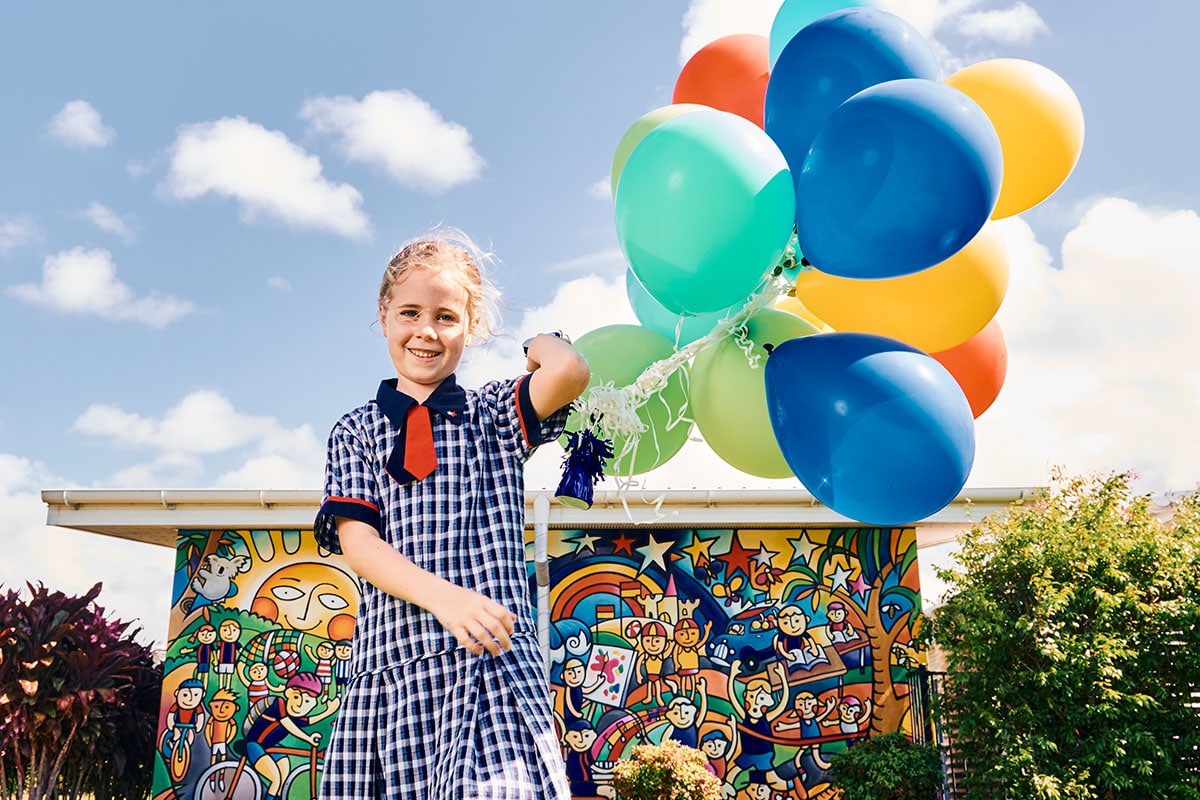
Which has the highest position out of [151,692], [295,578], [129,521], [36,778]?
[129,521]

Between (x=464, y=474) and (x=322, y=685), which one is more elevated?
(x=464, y=474)

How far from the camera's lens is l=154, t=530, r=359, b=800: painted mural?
7965mm

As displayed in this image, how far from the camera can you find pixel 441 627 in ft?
5.47

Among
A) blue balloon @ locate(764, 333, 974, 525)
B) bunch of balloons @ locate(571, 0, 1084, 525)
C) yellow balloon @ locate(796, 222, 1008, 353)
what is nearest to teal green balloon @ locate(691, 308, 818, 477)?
bunch of balloons @ locate(571, 0, 1084, 525)

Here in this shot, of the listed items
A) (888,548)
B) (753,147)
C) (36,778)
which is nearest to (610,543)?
(888,548)

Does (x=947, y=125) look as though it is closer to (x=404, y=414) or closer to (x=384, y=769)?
(x=404, y=414)

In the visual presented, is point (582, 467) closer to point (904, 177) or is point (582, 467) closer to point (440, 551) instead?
point (440, 551)

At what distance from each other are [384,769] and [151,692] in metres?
7.78

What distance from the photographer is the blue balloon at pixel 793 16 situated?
9.82 feet

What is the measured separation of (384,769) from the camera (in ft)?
5.34

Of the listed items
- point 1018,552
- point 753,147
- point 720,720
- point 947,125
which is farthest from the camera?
point 720,720

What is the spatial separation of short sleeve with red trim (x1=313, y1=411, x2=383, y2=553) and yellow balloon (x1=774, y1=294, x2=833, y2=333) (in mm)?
1499

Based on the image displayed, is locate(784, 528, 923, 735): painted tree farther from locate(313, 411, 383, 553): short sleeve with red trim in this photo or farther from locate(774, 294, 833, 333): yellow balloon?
locate(313, 411, 383, 553): short sleeve with red trim

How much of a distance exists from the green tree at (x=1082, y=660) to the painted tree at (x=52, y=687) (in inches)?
259
